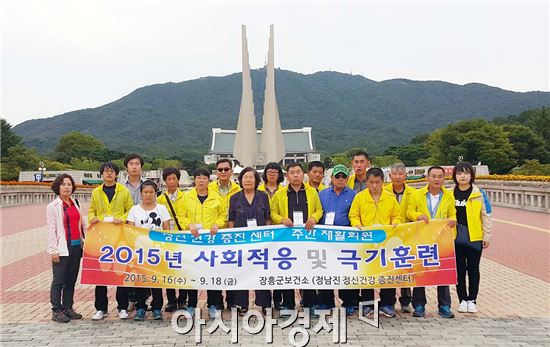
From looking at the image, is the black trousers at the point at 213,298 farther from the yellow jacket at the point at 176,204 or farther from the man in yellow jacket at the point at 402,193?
the man in yellow jacket at the point at 402,193

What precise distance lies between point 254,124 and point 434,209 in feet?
119

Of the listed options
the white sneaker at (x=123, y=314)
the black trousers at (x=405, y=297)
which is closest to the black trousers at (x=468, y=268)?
the black trousers at (x=405, y=297)

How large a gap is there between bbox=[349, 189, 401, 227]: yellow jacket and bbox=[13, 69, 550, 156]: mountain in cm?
6710

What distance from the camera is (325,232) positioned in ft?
13.2

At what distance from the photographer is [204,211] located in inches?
161

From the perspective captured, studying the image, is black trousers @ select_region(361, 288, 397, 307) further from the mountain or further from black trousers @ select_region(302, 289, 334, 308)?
the mountain

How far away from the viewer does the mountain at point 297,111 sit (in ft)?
282

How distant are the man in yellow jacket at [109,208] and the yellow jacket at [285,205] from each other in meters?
1.25

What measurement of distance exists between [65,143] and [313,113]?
67392 millimetres

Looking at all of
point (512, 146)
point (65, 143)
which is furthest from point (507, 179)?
point (65, 143)

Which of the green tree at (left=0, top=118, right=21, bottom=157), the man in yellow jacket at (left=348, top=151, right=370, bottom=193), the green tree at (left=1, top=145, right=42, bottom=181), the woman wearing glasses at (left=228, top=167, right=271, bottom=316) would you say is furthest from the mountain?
the woman wearing glasses at (left=228, top=167, right=271, bottom=316)

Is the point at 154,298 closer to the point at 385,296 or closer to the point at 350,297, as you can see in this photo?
the point at 350,297

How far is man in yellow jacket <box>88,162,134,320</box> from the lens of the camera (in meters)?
4.09

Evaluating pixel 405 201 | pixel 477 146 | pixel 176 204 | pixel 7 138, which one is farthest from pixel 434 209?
pixel 7 138
